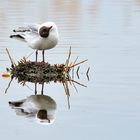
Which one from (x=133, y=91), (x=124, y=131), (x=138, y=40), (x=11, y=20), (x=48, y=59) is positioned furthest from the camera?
(x=11, y=20)

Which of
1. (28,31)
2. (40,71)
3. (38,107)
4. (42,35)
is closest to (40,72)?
→ (40,71)

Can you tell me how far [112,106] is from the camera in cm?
934

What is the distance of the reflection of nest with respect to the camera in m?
11.2

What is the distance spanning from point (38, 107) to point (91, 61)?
9.45ft

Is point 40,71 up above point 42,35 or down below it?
below

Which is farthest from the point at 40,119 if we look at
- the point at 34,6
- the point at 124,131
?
the point at 34,6

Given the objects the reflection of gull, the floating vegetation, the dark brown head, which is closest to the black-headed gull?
the dark brown head

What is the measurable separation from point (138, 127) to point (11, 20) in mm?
9114

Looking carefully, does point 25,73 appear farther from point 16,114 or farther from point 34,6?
point 34,6

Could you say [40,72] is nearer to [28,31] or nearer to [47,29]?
[47,29]

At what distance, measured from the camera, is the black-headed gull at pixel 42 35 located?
11164 mm

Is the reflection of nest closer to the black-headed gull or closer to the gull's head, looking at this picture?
the black-headed gull

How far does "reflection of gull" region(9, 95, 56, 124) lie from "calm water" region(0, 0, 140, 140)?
0.25ft

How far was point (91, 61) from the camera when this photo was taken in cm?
1223
